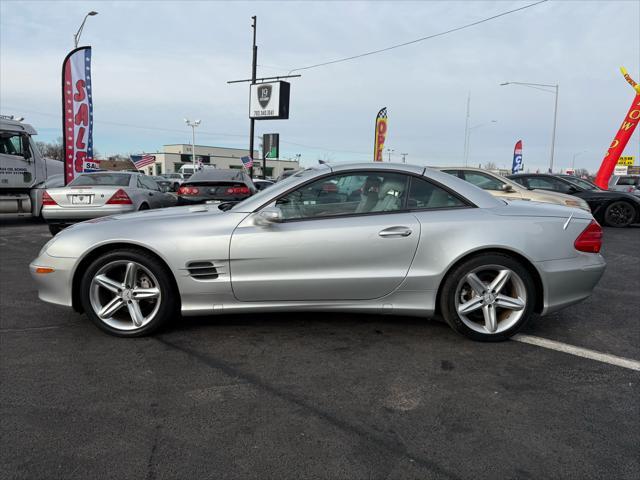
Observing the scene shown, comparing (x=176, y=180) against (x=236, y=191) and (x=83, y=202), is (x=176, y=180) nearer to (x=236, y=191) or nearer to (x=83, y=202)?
(x=236, y=191)

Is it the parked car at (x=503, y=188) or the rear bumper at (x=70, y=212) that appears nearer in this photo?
the rear bumper at (x=70, y=212)

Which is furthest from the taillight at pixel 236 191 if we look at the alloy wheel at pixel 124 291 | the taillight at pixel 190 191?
the alloy wheel at pixel 124 291

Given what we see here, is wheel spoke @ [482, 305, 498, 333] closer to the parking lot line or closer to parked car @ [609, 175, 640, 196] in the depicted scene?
the parking lot line

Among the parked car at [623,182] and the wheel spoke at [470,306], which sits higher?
the parked car at [623,182]

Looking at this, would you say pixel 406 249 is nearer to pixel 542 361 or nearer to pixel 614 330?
pixel 542 361

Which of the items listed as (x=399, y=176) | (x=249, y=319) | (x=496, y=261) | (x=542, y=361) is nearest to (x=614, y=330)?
(x=542, y=361)

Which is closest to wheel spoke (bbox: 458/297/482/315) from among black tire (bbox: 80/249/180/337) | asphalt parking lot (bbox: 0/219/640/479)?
asphalt parking lot (bbox: 0/219/640/479)

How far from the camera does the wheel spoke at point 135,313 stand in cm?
358

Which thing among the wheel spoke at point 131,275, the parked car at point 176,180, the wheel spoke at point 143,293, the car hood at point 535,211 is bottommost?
the parked car at point 176,180

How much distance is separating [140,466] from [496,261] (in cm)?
272

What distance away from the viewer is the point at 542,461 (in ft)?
7.06

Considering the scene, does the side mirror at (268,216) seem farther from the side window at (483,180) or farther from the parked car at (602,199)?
the parked car at (602,199)

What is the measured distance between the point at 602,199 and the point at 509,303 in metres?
10.3

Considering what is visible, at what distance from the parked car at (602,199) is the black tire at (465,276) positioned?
916cm
